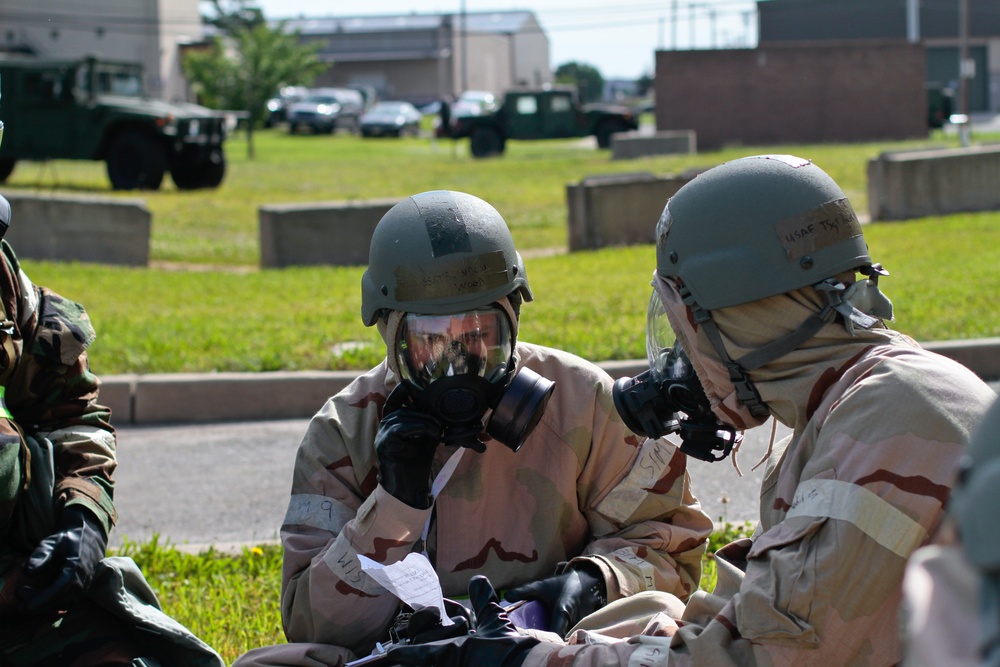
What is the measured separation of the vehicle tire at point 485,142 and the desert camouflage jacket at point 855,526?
33820 mm

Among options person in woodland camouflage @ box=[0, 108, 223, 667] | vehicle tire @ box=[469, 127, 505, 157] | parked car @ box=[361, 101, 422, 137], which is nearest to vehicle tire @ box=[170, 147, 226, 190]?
vehicle tire @ box=[469, 127, 505, 157]

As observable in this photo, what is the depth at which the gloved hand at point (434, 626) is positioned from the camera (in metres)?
2.59

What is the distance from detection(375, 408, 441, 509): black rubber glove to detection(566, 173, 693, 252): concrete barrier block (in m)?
10.1

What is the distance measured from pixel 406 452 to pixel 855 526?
110 centimetres

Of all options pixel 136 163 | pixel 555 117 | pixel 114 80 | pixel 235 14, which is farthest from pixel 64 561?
pixel 235 14

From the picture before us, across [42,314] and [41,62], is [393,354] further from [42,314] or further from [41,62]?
[41,62]

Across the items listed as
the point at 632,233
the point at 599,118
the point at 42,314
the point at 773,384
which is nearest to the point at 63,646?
the point at 42,314

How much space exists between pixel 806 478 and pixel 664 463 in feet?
3.17

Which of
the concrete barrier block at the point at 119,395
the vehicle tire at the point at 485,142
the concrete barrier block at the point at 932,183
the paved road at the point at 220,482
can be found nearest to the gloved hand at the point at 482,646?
the paved road at the point at 220,482

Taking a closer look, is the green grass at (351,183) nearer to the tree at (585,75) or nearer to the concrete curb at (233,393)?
the concrete curb at (233,393)

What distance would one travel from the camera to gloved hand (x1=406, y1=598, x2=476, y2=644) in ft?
8.51

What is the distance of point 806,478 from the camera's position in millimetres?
2230

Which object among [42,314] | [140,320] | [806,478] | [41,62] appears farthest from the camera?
[41,62]

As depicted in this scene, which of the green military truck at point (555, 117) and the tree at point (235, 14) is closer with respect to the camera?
the green military truck at point (555, 117)
